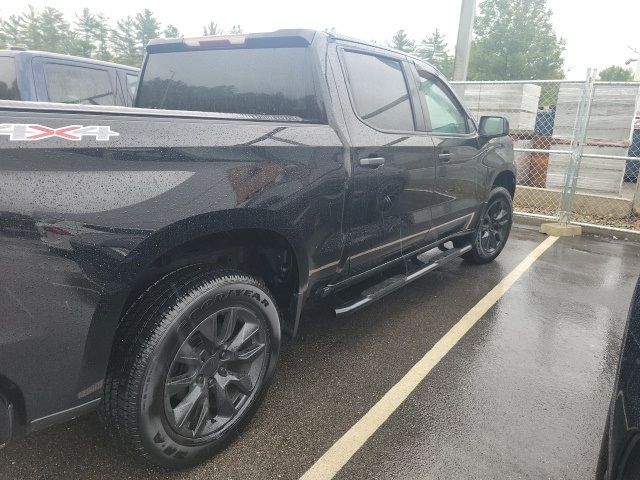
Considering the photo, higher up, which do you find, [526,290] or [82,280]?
[82,280]

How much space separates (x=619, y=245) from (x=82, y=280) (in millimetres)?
6769

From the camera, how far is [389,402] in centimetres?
258

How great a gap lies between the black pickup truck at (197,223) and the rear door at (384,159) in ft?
0.04

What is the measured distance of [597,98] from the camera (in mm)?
7270

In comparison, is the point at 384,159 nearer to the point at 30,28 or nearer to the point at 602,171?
the point at 602,171

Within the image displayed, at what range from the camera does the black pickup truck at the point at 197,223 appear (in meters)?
1.46

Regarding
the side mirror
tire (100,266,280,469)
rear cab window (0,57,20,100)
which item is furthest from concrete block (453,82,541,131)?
Result: tire (100,266,280,469)

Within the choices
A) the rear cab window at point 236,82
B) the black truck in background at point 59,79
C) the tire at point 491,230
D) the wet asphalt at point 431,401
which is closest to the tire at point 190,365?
the wet asphalt at point 431,401

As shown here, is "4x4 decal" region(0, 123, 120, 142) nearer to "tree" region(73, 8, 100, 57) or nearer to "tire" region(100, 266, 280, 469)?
"tire" region(100, 266, 280, 469)

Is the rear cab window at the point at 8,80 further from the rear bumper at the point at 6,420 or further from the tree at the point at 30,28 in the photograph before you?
the tree at the point at 30,28

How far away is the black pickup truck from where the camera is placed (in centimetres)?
146

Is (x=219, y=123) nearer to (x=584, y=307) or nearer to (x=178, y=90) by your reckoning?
(x=178, y=90)

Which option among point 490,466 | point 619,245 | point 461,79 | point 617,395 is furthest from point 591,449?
point 461,79

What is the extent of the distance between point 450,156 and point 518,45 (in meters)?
50.3
